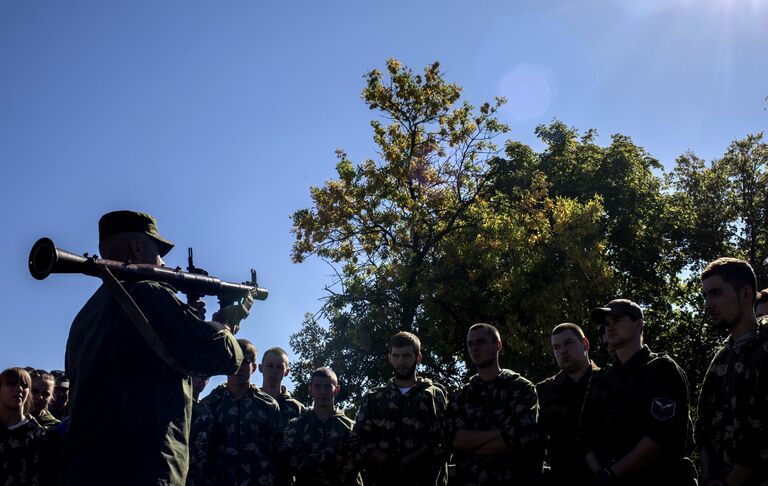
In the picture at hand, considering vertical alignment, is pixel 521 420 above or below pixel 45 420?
below

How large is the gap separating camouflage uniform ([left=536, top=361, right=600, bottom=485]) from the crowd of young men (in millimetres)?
14

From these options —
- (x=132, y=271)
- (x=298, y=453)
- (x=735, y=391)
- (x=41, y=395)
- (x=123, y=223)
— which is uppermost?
(x=123, y=223)

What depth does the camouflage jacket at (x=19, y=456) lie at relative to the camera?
618 cm

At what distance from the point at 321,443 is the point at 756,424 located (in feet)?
15.5

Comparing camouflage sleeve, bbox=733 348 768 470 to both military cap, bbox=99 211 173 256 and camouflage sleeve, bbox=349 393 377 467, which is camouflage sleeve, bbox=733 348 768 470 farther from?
military cap, bbox=99 211 173 256

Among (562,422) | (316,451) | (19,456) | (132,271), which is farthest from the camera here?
(316,451)

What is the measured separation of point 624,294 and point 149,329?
82.8ft

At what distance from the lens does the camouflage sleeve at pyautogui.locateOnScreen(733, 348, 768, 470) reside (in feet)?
14.0

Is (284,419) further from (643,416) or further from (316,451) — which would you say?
(643,416)

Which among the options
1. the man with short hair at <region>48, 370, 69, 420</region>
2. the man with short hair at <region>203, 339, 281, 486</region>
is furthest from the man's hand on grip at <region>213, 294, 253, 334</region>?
the man with short hair at <region>48, 370, 69, 420</region>

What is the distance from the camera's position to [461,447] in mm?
6270

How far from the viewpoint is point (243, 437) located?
7.61 metres

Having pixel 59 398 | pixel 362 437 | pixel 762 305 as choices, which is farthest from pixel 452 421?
pixel 59 398

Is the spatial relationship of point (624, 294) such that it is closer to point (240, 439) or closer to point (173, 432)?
point (240, 439)
